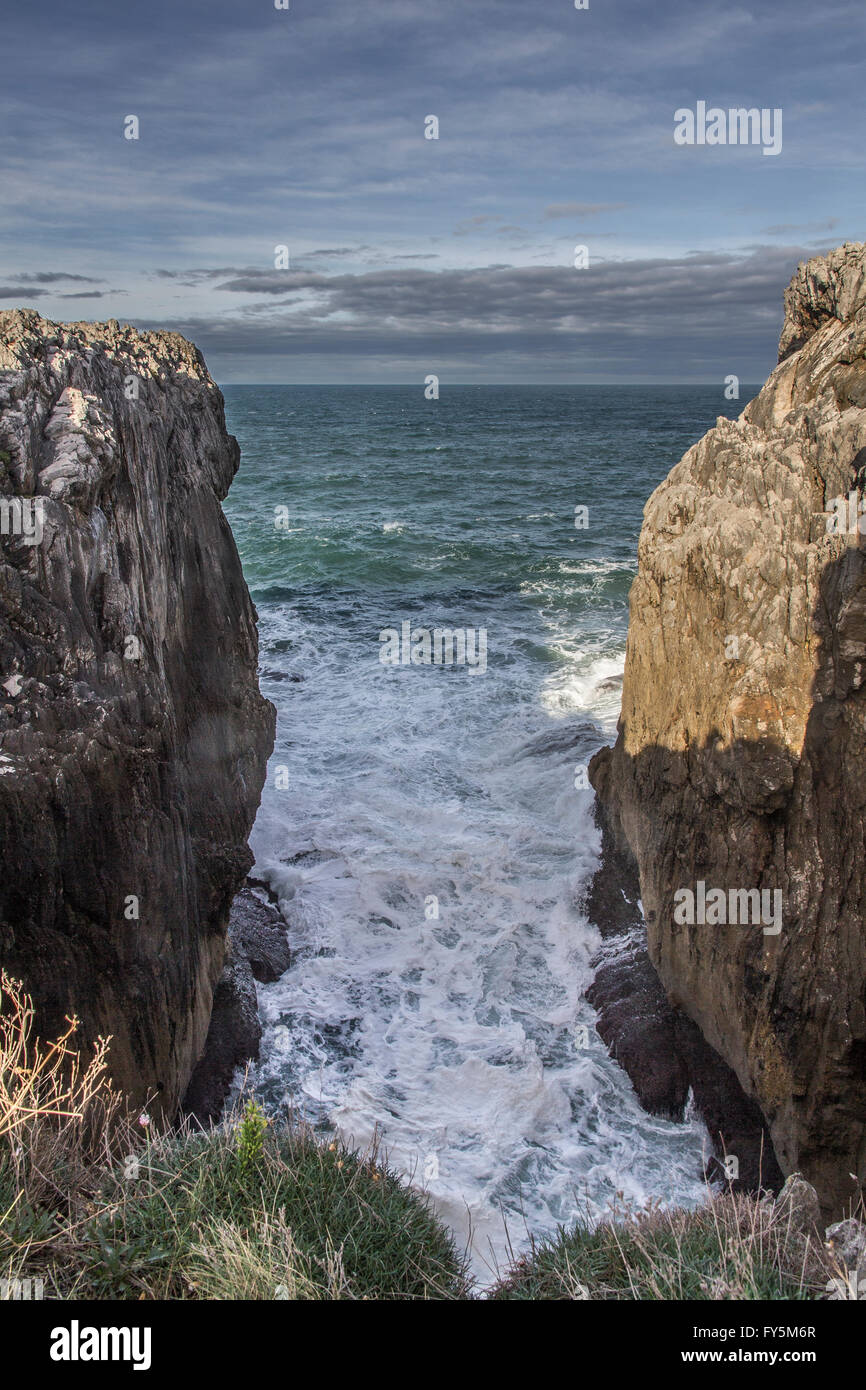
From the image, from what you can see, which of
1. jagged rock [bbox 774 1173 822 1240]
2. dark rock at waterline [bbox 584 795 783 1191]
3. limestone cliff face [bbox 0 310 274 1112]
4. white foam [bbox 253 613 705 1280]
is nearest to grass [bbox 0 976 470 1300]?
white foam [bbox 253 613 705 1280]

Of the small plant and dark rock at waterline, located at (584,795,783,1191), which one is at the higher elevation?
the small plant

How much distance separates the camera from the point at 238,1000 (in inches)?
453

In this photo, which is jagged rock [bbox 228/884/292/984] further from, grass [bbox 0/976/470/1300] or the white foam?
grass [bbox 0/976/470/1300]

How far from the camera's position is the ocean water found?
31.9ft

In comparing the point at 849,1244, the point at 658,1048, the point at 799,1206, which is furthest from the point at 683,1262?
the point at 658,1048

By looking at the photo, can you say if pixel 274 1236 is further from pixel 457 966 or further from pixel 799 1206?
pixel 457 966

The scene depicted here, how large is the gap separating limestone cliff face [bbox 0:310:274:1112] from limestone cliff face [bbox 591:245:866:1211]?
20.2 feet

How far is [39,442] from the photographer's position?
8.93 meters

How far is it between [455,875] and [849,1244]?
9569 mm

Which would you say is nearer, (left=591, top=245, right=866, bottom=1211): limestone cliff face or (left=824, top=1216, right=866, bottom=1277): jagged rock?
(left=824, top=1216, right=866, bottom=1277): jagged rock

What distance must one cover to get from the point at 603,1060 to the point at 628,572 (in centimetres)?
2474

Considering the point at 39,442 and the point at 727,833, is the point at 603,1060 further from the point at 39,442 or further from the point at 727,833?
the point at 39,442

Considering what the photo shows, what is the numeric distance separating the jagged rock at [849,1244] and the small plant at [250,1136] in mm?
3572
